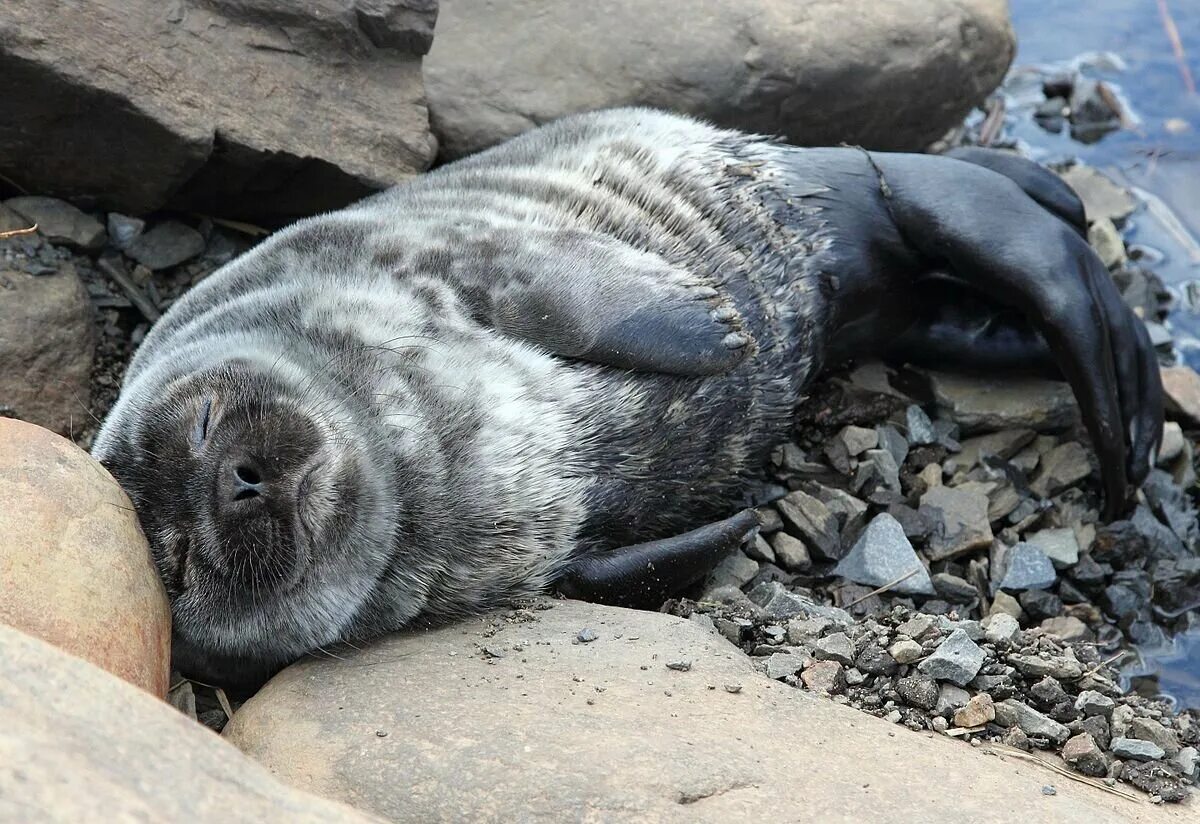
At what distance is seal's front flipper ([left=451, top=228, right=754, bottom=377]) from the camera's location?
3.89 metres

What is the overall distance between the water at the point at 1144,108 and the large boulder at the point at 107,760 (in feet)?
14.9

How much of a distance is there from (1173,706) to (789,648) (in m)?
1.30

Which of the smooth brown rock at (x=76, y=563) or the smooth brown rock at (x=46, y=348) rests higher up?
the smooth brown rock at (x=76, y=563)

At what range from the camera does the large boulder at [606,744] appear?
2680mm

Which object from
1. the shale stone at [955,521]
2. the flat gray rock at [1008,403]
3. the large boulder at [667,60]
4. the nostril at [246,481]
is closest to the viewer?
the nostril at [246,481]

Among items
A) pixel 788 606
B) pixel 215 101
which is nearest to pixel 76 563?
pixel 788 606

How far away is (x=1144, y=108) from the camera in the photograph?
6.86m

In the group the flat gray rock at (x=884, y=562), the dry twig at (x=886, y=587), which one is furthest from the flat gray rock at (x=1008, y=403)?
the dry twig at (x=886, y=587)

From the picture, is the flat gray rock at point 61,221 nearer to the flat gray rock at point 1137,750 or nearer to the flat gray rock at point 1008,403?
the flat gray rock at point 1008,403

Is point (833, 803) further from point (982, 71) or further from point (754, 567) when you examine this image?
point (982, 71)

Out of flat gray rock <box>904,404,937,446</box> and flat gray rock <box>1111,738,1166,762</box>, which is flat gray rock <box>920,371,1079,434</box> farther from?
flat gray rock <box>1111,738,1166,762</box>

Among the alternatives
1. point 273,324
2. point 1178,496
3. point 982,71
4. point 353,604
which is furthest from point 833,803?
point 982,71

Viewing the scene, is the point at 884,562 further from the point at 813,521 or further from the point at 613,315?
the point at 613,315

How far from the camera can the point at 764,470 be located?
4727 mm
